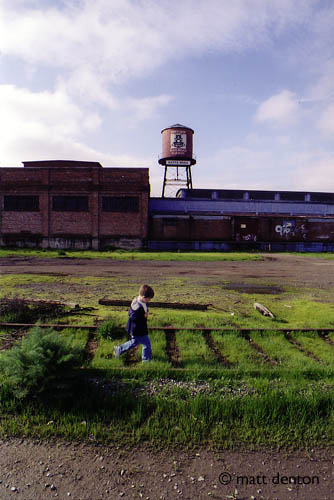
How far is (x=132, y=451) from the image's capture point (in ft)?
8.30

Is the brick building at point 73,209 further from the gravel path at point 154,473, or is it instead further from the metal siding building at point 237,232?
the gravel path at point 154,473

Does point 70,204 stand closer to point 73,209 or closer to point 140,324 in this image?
point 73,209

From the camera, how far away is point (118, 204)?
1173 inches

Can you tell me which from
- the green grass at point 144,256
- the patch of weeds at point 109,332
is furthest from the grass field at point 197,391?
the green grass at point 144,256

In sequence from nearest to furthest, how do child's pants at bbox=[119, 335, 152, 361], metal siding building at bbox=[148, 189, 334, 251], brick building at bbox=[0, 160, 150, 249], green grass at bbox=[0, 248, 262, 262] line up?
child's pants at bbox=[119, 335, 152, 361] < green grass at bbox=[0, 248, 262, 262] < brick building at bbox=[0, 160, 150, 249] < metal siding building at bbox=[148, 189, 334, 251]

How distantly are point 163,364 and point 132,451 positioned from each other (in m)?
1.49

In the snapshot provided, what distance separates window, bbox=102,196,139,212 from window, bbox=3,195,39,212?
21.9ft

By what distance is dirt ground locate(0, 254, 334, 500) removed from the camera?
6.93 ft

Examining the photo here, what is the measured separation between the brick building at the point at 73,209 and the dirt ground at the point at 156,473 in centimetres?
2747

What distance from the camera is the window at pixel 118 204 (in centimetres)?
2969

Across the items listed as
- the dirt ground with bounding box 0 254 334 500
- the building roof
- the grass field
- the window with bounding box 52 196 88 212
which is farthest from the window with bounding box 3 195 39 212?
the dirt ground with bounding box 0 254 334 500

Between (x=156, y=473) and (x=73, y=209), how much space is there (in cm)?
2951

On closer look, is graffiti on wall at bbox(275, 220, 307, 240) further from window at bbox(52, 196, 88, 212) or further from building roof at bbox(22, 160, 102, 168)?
building roof at bbox(22, 160, 102, 168)

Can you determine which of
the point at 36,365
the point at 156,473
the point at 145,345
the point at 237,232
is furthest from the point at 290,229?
the point at 156,473
